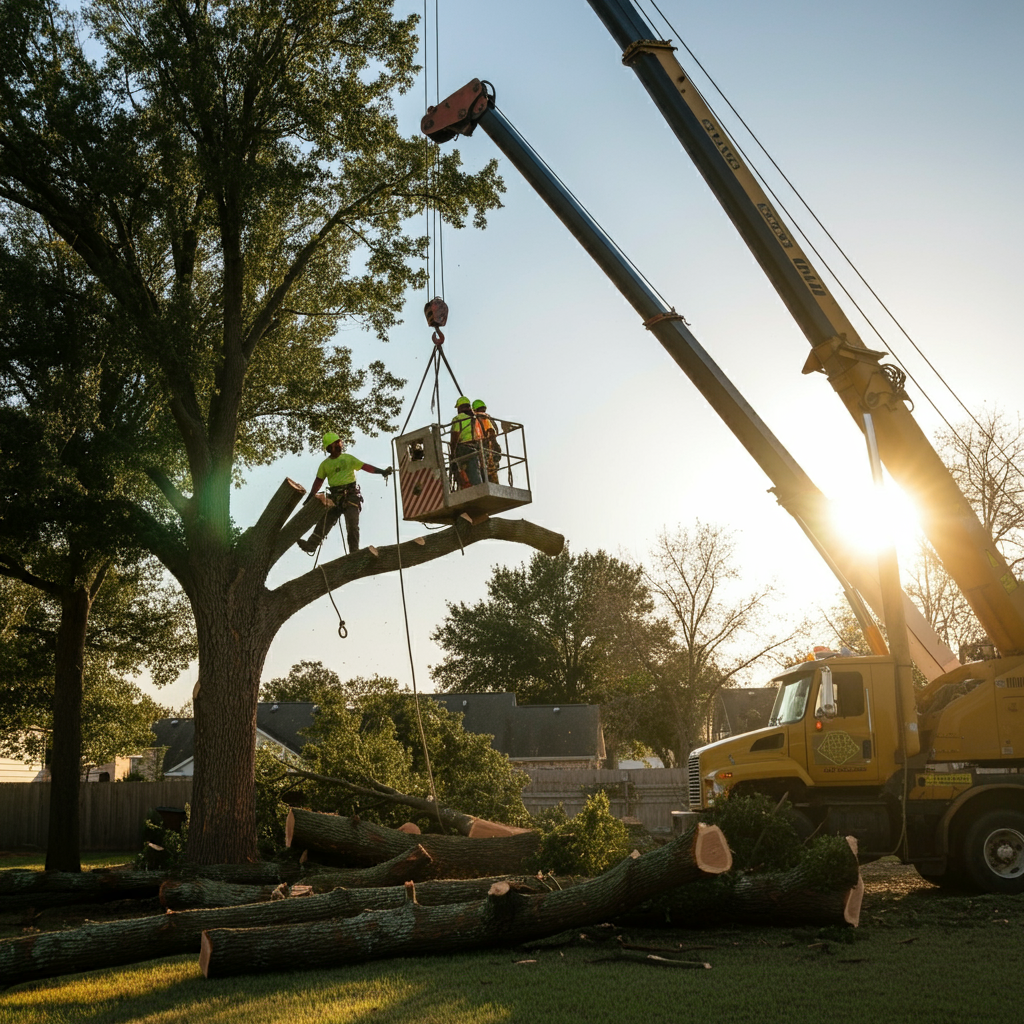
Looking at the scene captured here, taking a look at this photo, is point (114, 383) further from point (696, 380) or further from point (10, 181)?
point (696, 380)

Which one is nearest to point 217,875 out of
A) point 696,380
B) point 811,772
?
point 811,772

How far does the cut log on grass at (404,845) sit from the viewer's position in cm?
1142

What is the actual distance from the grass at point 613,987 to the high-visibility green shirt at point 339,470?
6494 mm

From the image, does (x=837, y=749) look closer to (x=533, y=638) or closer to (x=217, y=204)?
(x=217, y=204)

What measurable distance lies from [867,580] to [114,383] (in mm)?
12510

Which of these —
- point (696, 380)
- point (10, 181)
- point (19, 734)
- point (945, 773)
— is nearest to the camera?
point (945, 773)

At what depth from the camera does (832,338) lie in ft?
39.6

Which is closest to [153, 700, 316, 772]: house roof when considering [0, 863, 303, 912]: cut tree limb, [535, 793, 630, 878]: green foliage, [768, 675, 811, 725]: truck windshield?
[0, 863, 303, 912]: cut tree limb

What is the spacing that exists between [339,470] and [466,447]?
7.35ft

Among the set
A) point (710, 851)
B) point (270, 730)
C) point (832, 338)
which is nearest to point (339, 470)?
point (832, 338)

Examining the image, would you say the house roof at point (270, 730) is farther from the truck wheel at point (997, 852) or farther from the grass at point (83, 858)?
the truck wheel at point (997, 852)

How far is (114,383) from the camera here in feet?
55.2

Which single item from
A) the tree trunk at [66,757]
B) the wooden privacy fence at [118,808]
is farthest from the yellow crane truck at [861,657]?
the wooden privacy fence at [118,808]

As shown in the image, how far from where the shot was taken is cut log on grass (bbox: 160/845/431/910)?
10.1m
